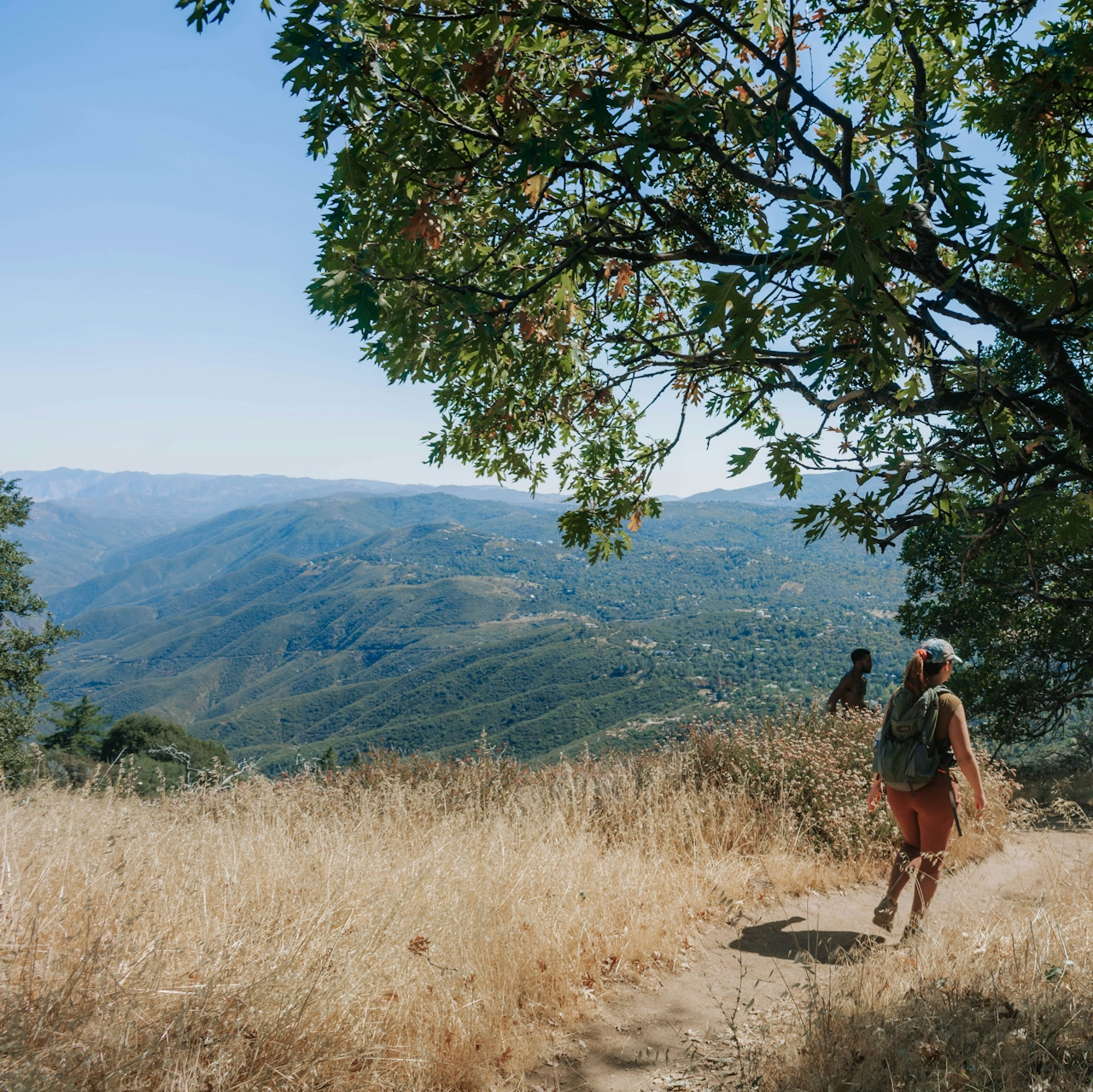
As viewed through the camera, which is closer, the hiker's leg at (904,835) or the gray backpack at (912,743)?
the gray backpack at (912,743)

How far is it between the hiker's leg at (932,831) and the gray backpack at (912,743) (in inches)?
3.3

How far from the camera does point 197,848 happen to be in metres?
4.30

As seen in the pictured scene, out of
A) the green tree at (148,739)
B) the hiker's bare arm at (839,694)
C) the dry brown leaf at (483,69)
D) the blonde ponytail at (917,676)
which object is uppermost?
the dry brown leaf at (483,69)

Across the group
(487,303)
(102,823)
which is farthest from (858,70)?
(102,823)

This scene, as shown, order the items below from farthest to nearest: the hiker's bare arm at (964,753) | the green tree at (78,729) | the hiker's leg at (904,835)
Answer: the green tree at (78,729) → the hiker's leg at (904,835) → the hiker's bare arm at (964,753)

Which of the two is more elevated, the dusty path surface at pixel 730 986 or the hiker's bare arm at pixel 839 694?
the hiker's bare arm at pixel 839 694

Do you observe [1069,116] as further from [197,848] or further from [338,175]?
[197,848]

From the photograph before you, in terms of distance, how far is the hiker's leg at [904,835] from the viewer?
455 centimetres

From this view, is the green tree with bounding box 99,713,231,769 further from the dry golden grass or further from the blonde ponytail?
the dry golden grass

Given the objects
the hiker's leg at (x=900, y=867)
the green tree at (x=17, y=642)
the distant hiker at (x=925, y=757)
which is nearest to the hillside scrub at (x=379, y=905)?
the hiker's leg at (x=900, y=867)

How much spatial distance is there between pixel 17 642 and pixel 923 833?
79.2 feet

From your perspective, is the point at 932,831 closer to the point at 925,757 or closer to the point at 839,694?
the point at 925,757

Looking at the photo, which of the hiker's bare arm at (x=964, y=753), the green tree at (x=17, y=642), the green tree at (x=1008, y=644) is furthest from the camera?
the green tree at (x=17, y=642)

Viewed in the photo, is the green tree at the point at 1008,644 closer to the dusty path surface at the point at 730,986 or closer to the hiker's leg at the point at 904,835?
the dusty path surface at the point at 730,986
